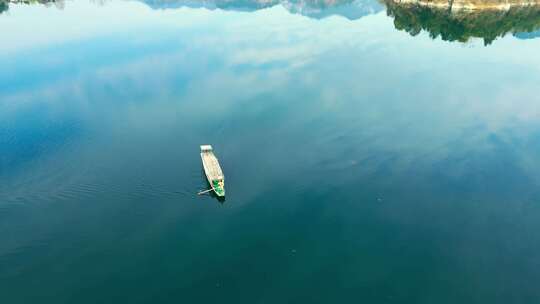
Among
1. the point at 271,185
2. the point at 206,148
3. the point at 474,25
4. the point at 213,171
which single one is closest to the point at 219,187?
the point at 213,171

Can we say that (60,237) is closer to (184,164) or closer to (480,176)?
(184,164)

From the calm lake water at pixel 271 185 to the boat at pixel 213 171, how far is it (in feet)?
7.52

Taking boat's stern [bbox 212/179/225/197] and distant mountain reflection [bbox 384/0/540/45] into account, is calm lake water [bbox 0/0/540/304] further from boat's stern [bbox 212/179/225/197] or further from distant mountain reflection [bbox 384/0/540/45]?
distant mountain reflection [bbox 384/0/540/45]

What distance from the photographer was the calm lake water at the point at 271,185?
147ft

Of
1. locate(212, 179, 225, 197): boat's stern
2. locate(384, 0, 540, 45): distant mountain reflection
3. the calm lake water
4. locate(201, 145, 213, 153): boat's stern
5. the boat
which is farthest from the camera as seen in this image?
locate(384, 0, 540, 45): distant mountain reflection

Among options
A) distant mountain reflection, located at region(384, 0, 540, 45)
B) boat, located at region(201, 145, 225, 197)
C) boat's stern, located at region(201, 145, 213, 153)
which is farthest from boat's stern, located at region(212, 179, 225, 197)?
distant mountain reflection, located at region(384, 0, 540, 45)

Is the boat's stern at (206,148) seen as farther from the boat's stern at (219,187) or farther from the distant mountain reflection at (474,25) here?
the distant mountain reflection at (474,25)

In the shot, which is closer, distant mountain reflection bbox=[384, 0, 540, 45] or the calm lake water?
the calm lake water

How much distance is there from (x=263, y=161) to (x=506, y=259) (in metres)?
44.3

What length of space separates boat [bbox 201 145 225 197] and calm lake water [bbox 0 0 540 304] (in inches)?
90.2

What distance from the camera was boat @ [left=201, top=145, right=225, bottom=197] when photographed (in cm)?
5897

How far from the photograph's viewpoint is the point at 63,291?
4316 centimetres

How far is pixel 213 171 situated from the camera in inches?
2453

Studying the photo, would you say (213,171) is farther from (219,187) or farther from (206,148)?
(206,148)
